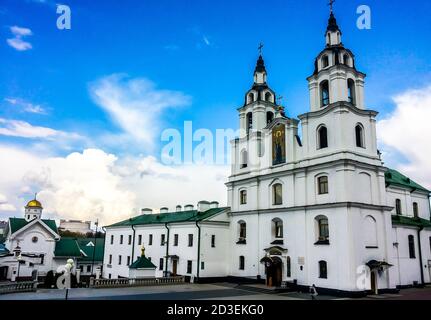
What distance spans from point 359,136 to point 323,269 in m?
11.1

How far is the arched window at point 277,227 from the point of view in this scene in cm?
3284

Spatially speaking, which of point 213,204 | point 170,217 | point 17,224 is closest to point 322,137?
point 213,204

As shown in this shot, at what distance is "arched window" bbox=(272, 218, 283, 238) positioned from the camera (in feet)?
108

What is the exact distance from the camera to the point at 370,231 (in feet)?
93.0

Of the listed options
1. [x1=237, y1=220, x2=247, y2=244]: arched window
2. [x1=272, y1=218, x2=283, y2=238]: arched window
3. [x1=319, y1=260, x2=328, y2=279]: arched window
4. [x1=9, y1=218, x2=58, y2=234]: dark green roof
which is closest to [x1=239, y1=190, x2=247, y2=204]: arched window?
[x1=237, y1=220, x2=247, y2=244]: arched window

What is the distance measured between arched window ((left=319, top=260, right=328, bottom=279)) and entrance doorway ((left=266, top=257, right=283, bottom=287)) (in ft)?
13.6

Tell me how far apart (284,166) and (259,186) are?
12.2ft

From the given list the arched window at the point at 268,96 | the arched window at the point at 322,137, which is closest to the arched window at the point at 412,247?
the arched window at the point at 322,137

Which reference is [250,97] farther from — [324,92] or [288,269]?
[288,269]

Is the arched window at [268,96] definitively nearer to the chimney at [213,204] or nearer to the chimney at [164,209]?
the chimney at [213,204]

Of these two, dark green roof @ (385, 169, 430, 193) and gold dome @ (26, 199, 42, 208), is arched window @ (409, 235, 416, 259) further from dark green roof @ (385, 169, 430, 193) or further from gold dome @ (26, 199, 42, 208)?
gold dome @ (26, 199, 42, 208)

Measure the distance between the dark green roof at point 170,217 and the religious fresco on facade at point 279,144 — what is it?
8.18 m

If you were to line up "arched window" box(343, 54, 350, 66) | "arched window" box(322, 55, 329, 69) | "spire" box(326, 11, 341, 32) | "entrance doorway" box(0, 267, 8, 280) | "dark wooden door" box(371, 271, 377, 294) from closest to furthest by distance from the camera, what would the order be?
"dark wooden door" box(371, 271, 377, 294) < "arched window" box(343, 54, 350, 66) < "arched window" box(322, 55, 329, 69) < "spire" box(326, 11, 341, 32) < "entrance doorway" box(0, 267, 8, 280)
